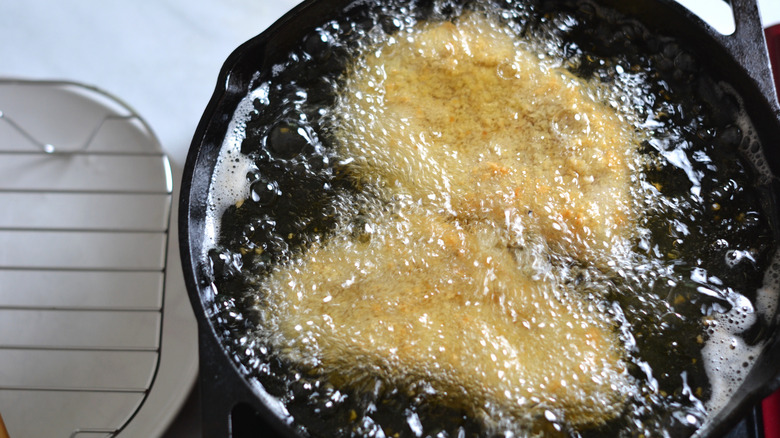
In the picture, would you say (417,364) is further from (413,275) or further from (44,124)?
(44,124)

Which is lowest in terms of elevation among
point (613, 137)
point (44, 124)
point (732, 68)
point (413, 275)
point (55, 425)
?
point (55, 425)

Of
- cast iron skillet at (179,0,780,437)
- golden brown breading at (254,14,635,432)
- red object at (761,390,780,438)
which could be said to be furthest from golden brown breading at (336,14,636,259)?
red object at (761,390,780,438)

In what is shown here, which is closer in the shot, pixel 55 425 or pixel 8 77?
pixel 55 425

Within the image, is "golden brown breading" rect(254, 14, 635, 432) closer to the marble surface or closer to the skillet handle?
the skillet handle

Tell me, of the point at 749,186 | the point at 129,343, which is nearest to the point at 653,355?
the point at 749,186

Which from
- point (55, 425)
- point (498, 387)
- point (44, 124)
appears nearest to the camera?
point (498, 387)

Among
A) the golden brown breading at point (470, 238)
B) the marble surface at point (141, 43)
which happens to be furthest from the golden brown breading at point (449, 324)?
the marble surface at point (141, 43)
